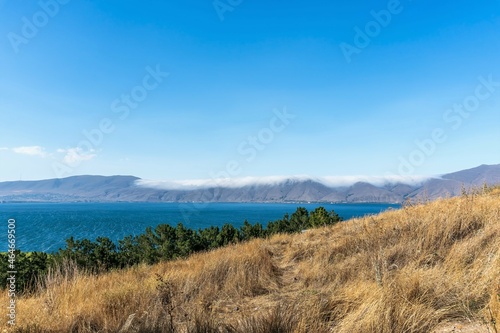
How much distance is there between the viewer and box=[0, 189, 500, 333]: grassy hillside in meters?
3.24

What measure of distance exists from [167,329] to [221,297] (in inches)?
76.2

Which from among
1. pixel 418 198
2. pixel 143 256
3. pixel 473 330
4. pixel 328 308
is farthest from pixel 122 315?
pixel 143 256

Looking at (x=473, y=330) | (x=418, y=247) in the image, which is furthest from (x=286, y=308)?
(x=418, y=247)

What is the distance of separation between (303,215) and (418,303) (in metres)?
30.5

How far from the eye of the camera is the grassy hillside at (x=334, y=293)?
3244 millimetres

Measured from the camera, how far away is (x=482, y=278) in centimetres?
388

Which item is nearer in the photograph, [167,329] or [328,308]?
[167,329]

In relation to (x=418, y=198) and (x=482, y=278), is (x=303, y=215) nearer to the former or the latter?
(x=418, y=198)

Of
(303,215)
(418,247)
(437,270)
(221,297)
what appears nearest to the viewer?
(437,270)

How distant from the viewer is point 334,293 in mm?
4273

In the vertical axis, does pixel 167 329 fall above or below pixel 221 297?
above

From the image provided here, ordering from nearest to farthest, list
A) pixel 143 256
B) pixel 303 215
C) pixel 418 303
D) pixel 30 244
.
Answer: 1. pixel 418 303
2. pixel 143 256
3. pixel 303 215
4. pixel 30 244

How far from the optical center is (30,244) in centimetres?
5828

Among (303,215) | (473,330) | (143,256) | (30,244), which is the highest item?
(473,330)
